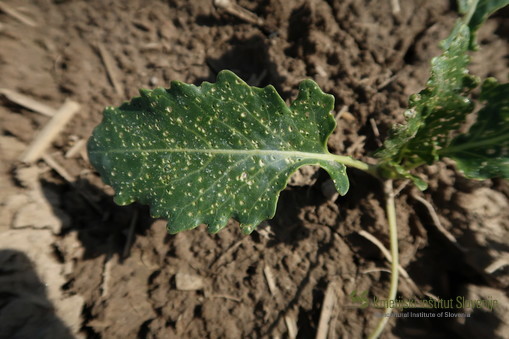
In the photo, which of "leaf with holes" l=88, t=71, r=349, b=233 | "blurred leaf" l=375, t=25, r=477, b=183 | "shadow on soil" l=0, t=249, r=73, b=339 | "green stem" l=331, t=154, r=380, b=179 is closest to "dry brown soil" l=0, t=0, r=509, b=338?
"shadow on soil" l=0, t=249, r=73, b=339

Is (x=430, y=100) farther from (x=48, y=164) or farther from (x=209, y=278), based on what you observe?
(x=48, y=164)

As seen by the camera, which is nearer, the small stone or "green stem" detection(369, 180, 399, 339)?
"green stem" detection(369, 180, 399, 339)

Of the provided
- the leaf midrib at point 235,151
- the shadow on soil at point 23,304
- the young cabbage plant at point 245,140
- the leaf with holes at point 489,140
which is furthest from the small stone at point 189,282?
the leaf with holes at point 489,140

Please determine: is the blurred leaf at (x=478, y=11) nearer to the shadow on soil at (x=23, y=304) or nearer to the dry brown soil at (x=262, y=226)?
the dry brown soil at (x=262, y=226)

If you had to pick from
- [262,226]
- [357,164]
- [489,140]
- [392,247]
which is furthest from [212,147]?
[489,140]

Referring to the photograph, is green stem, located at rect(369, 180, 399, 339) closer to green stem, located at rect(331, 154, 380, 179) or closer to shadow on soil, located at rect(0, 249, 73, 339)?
green stem, located at rect(331, 154, 380, 179)

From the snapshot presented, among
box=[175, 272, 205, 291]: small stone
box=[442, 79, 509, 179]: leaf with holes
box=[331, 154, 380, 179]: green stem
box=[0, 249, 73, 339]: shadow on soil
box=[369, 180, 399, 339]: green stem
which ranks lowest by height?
box=[0, 249, 73, 339]: shadow on soil

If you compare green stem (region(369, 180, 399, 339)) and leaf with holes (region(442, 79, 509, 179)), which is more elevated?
leaf with holes (region(442, 79, 509, 179))
